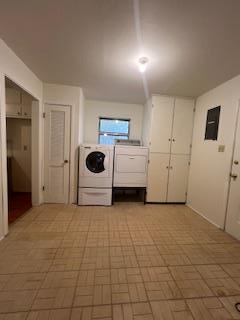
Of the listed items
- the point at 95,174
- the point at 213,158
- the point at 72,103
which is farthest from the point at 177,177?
the point at 72,103

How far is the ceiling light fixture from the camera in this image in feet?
7.23

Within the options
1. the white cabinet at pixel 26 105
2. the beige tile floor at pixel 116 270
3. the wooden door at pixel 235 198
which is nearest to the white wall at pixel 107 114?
the white cabinet at pixel 26 105

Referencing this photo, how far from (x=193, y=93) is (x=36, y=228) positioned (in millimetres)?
3704

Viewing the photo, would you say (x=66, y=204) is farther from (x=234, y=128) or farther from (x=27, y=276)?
(x=234, y=128)

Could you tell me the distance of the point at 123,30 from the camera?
1.70 meters

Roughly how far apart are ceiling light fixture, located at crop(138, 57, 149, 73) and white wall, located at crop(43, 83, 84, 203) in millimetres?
1452

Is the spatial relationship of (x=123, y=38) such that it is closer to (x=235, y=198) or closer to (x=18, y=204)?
(x=235, y=198)

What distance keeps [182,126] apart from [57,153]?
106 inches

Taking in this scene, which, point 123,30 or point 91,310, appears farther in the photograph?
point 123,30

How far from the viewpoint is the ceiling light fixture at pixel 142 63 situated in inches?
86.8

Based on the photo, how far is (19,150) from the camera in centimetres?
404

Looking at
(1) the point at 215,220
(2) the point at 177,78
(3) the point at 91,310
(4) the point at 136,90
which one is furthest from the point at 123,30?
(1) the point at 215,220

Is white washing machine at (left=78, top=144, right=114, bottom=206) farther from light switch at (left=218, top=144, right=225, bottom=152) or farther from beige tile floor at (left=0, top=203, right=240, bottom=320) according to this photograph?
light switch at (left=218, top=144, right=225, bottom=152)

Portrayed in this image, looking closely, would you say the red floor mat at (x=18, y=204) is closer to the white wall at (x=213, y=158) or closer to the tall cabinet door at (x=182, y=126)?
the tall cabinet door at (x=182, y=126)
